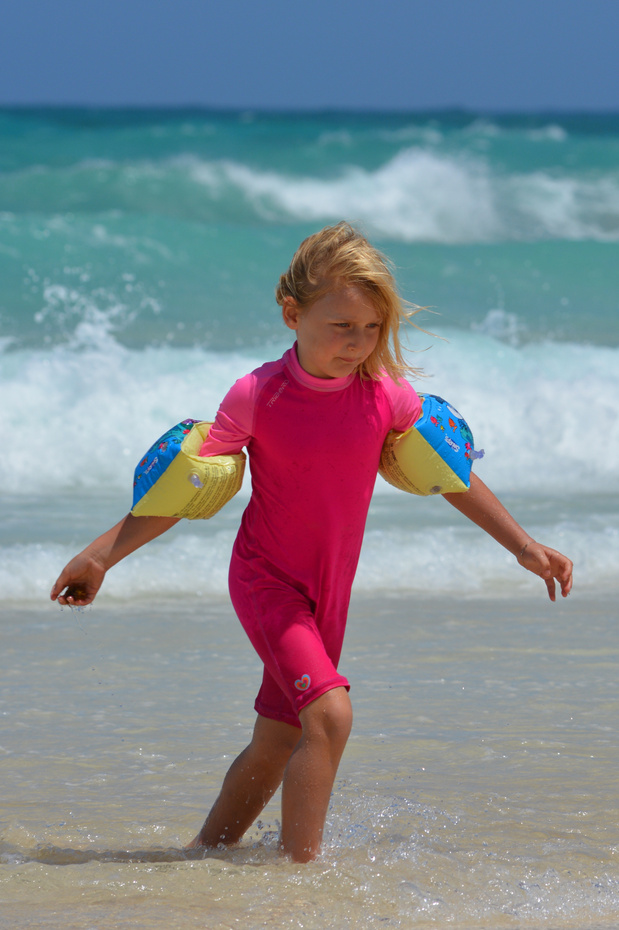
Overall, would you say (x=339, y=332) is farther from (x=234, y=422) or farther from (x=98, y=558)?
(x=98, y=558)

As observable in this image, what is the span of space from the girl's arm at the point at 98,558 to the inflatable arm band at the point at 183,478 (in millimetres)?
29

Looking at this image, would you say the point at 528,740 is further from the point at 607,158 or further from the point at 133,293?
the point at 607,158

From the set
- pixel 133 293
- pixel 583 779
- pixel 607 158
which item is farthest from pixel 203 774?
pixel 607 158

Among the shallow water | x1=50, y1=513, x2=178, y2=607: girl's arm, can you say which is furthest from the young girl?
the shallow water

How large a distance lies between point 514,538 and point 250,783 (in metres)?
0.84

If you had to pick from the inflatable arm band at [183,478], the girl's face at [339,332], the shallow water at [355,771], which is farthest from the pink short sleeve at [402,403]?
the shallow water at [355,771]

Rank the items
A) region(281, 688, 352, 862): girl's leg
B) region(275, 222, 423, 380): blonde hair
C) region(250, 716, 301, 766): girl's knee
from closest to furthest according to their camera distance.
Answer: region(281, 688, 352, 862): girl's leg, region(275, 222, 423, 380): blonde hair, region(250, 716, 301, 766): girl's knee

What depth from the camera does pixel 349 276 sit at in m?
2.44

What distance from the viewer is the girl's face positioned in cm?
245

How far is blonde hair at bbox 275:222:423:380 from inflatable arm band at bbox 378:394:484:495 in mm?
178

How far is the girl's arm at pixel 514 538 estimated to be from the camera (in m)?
2.62

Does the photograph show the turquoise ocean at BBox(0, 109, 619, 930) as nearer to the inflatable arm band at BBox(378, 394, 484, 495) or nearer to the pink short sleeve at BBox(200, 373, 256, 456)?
the inflatable arm band at BBox(378, 394, 484, 495)

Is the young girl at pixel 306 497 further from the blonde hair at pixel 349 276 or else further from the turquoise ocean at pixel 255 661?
the turquoise ocean at pixel 255 661

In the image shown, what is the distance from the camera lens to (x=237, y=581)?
2580 mm
